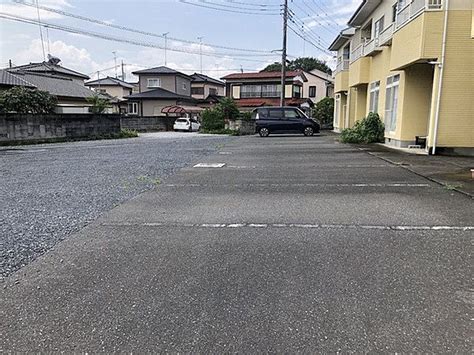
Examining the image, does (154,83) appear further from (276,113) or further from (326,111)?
(276,113)

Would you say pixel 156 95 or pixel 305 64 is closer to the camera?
pixel 156 95

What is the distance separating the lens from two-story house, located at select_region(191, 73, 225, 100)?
47000mm

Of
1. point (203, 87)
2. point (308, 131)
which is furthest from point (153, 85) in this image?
point (308, 131)

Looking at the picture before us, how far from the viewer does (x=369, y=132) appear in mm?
14875

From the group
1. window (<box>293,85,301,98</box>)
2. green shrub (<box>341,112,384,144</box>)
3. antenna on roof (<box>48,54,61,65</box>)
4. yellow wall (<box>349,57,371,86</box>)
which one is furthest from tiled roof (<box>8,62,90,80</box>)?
green shrub (<box>341,112,384,144</box>)

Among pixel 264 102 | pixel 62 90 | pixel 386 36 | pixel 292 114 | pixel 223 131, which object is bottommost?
pixel 223 131

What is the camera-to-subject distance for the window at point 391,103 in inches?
511

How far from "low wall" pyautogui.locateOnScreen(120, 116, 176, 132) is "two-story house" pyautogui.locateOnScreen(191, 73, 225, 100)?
14.6m

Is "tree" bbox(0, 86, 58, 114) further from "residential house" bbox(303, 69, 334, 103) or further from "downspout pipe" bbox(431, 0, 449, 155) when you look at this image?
"residential house" bbox(303, 69, 334, 103)

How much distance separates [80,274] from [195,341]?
4.59 ft

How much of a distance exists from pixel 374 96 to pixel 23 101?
1559 cm

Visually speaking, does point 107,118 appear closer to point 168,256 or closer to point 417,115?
point 417,115

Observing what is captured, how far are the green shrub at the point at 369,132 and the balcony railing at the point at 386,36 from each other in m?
2.67

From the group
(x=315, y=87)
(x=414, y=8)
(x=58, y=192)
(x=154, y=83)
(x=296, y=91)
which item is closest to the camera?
(x=58, y=192)
